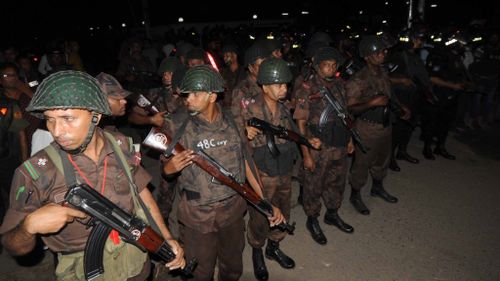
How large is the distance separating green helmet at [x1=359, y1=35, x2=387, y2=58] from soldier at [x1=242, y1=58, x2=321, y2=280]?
1708mm

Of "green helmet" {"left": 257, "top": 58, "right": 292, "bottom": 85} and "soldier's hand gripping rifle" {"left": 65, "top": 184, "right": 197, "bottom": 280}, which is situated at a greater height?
"green helmet" {"left": 257, "top": 58, "right": 292, "bottom": 85}

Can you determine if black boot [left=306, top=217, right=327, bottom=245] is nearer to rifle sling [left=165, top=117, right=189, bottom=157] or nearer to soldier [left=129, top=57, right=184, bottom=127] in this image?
soldier [left=129, top=57, right=184, bottom=127]

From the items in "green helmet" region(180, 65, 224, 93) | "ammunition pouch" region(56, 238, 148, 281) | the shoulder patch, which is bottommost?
"ammunition pouch" region(56, 238, 148, 281)

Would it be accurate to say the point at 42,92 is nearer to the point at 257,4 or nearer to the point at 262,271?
the point at 262,271

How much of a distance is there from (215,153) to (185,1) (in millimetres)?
34419

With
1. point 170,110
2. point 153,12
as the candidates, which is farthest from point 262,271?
point 153,12

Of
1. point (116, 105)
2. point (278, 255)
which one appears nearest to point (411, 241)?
point (278, 255)

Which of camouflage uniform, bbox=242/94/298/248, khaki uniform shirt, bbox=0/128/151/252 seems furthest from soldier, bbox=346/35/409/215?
khaki uniform shirt, bbox=0/128/151/252

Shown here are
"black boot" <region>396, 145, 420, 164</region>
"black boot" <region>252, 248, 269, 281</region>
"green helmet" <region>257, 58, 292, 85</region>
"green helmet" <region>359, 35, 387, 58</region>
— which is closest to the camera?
"green helmet" <region>257, 58, 292, 85</region>

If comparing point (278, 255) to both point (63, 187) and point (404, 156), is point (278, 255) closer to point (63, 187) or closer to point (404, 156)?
point (63, 187)

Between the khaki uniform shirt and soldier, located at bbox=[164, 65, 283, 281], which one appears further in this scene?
soldier, located at bbox=[164, 65, 283, 281]

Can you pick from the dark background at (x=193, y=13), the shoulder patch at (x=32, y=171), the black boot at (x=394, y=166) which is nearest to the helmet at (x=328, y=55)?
the black boot at (x=394, y=166)

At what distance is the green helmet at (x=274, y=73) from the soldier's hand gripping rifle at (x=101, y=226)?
1.88 metres

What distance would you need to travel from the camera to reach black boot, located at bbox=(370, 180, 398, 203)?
17.0ft
